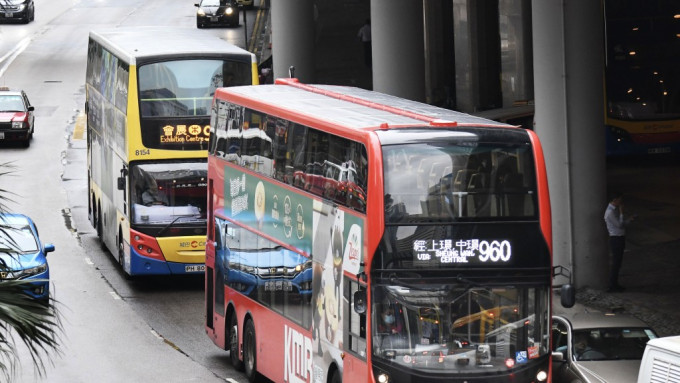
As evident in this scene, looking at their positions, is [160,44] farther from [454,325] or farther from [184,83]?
[454,325]

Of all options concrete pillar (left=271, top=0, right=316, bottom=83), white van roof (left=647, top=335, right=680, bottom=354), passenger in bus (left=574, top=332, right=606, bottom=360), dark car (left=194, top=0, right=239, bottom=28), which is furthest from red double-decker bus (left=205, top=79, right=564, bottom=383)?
dark car (left=194, top=0, right=239, bottom=28)

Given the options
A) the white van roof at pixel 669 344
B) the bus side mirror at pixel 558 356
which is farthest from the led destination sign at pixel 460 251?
the white van roof at pixel 669 344

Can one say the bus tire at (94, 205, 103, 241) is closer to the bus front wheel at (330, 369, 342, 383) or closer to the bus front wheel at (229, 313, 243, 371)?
the bus front wheel at (229, 313, 243, 371)

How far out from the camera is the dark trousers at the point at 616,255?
22969 mm

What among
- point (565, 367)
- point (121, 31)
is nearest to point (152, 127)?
point (121, 31)

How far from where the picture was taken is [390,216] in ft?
45.5

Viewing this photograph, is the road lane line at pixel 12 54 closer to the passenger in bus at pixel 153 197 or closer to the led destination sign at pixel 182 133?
the passenger in bus at pixel 153 197

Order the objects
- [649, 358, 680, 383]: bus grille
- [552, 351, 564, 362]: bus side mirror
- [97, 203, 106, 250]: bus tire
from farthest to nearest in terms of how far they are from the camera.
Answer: [97, 203, 106, 250]: bus tire
[552, 351, 564, 362]: bus side mirror
[649, 358, 680, 383]: bus grille

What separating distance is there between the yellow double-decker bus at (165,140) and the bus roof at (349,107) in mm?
3613

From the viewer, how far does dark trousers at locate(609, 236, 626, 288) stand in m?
23.0

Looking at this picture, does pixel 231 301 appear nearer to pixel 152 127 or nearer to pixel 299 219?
pixel 299 219

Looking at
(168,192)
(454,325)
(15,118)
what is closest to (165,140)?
(168,192)

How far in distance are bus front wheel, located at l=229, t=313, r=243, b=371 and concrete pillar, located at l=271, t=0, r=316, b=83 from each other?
62.7 ft

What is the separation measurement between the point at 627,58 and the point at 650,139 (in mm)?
2256
